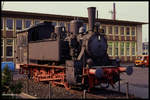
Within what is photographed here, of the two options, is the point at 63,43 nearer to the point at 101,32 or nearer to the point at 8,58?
the point at 101,32

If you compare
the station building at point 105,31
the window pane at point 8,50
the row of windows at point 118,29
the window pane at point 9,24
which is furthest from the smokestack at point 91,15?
the row of windows at point 118,29

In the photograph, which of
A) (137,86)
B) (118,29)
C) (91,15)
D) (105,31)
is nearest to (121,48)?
(118,29)

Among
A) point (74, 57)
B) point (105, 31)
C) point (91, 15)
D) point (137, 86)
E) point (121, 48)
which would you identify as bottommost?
point (137, 86)

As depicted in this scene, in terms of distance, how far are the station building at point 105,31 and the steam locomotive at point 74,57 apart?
14070 mm

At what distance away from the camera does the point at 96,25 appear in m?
11.3

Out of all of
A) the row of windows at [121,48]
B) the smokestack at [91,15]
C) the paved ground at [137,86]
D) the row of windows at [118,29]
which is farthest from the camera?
the row of windows at [118,29]

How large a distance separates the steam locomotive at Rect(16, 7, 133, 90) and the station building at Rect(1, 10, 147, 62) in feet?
46.2

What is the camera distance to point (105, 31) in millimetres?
35219

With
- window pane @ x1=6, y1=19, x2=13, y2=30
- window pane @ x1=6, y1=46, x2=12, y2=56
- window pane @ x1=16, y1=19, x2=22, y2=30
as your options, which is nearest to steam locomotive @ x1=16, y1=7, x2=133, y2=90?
Result: window pane @ x1=6, y1=46, x2=12, y2=56

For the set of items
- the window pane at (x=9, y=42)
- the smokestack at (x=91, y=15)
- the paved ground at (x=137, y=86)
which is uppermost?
the smokestack at (x=91, y=15)

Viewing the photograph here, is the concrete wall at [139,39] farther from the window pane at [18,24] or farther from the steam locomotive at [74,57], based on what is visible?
the steam locomotive at [74,57]

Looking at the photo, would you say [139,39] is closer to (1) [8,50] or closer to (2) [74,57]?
(1) [8,50]

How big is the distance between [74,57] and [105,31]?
2446 centimetres

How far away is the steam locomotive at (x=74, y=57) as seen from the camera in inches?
406
